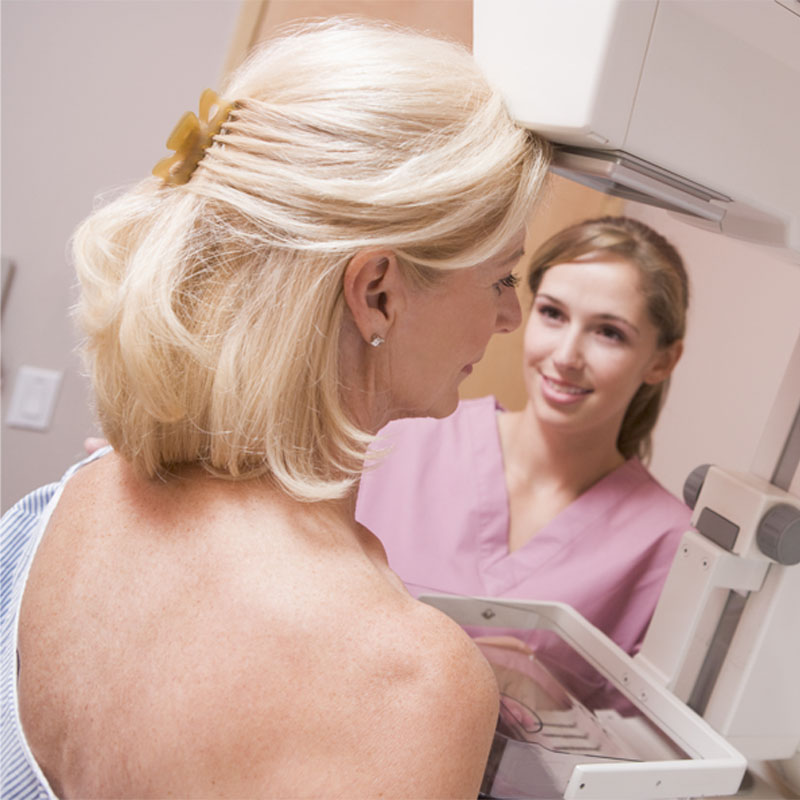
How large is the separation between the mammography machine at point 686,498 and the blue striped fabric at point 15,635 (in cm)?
39

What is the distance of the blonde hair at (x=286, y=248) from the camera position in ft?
2.28

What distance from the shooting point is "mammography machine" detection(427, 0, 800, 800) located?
68 cm

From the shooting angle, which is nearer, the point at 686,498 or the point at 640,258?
the point at 686,498

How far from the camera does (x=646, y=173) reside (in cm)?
72

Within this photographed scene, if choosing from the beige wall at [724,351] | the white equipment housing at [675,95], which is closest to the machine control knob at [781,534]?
the white equipment housing at [675,95]

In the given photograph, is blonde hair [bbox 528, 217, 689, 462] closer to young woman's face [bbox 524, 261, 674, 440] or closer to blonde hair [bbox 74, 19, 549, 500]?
young woman's face [bbox 524, 261, 674, 440]

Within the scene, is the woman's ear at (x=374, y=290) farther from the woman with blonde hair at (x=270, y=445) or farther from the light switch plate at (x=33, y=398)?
the light switch plate at (x=33, y=398)

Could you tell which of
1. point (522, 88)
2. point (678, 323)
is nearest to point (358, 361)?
point (522, 88)

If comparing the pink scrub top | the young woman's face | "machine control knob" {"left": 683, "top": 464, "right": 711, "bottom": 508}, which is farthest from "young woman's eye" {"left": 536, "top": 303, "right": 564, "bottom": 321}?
"machine control knob" {"left": 683, "top": 464, "right": 711, "bottom": 508}

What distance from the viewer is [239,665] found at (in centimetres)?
61

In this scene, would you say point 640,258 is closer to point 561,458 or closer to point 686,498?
point 561,458

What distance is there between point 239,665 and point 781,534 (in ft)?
1.85

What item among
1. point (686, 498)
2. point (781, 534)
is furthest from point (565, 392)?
point (781, 534)

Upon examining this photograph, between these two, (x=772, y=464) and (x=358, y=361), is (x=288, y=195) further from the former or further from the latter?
(x=772, y=464)
